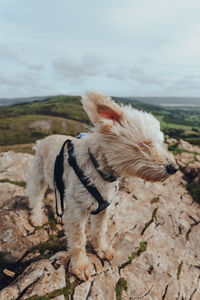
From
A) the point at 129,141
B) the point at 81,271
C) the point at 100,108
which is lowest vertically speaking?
the point at 81,271

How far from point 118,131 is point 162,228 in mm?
5406

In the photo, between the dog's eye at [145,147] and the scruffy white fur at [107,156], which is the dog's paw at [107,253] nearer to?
the scruffy white fur at [107,156]

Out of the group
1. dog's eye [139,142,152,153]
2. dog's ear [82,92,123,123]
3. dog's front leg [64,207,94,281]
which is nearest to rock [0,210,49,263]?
dog's front leg [64,207,94,281]

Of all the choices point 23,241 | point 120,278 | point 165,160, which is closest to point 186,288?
point 120,278

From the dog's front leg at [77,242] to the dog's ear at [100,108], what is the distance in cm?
237

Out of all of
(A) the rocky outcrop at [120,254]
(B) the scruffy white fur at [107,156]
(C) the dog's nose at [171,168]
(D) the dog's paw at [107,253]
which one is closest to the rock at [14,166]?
(A) the rocky outcrop at [120,254]

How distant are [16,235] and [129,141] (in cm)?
468

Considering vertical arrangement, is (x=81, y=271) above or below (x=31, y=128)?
above

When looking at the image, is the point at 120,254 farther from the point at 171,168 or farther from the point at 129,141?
the point at 129,141

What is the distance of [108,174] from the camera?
4371mm

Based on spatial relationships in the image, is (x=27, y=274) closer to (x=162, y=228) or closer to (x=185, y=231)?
(x=162, y=228)

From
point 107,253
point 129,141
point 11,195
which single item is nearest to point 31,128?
point 11,195

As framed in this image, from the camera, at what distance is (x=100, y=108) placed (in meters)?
3.99

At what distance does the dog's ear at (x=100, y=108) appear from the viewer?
3.89 meters
